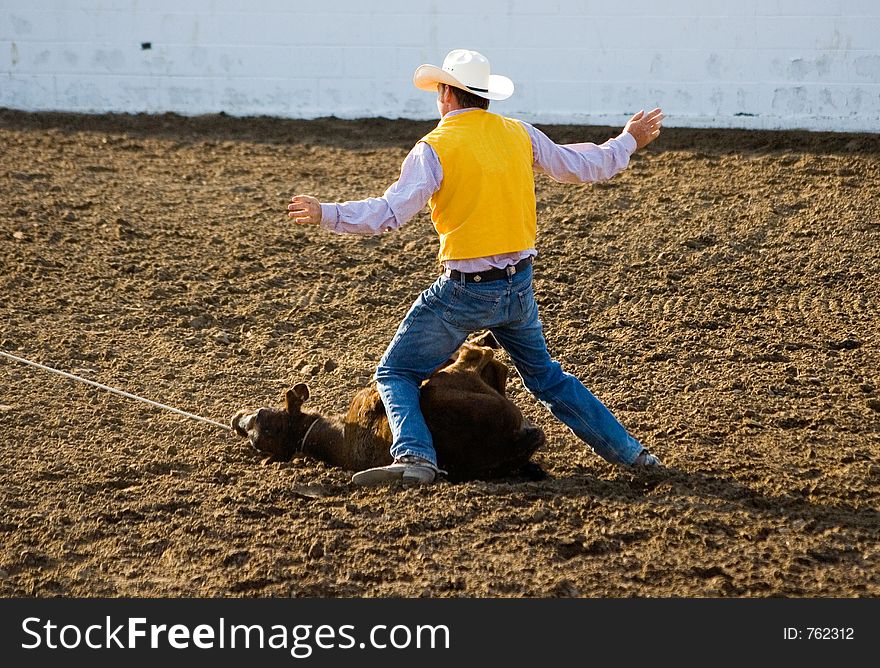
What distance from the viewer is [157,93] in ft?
43.8

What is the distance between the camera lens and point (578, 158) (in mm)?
5027

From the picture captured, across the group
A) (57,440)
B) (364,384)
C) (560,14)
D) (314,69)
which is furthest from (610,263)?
(314,69)

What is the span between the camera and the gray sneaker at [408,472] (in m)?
4.74

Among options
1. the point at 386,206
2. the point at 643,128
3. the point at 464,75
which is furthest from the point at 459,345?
the point at 643,128

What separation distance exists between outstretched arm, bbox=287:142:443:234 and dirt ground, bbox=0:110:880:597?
45.7 inches

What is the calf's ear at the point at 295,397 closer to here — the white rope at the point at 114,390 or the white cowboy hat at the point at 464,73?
the white rope at the point at 114,390

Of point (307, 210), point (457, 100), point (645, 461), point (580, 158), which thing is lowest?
point (645, 461)

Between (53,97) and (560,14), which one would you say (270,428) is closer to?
(560,14)

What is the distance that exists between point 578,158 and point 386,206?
3.32ft

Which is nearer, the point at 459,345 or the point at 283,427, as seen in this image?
the point at 459,345

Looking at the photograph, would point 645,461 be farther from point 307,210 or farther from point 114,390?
point 114,390

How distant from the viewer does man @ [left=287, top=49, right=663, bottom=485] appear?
4.57 meters

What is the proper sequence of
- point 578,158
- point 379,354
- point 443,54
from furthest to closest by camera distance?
point 443,54 → point 379,354 → point 578,158

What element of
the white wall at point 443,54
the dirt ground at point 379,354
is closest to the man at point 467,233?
the dirt ground at point 379,354
